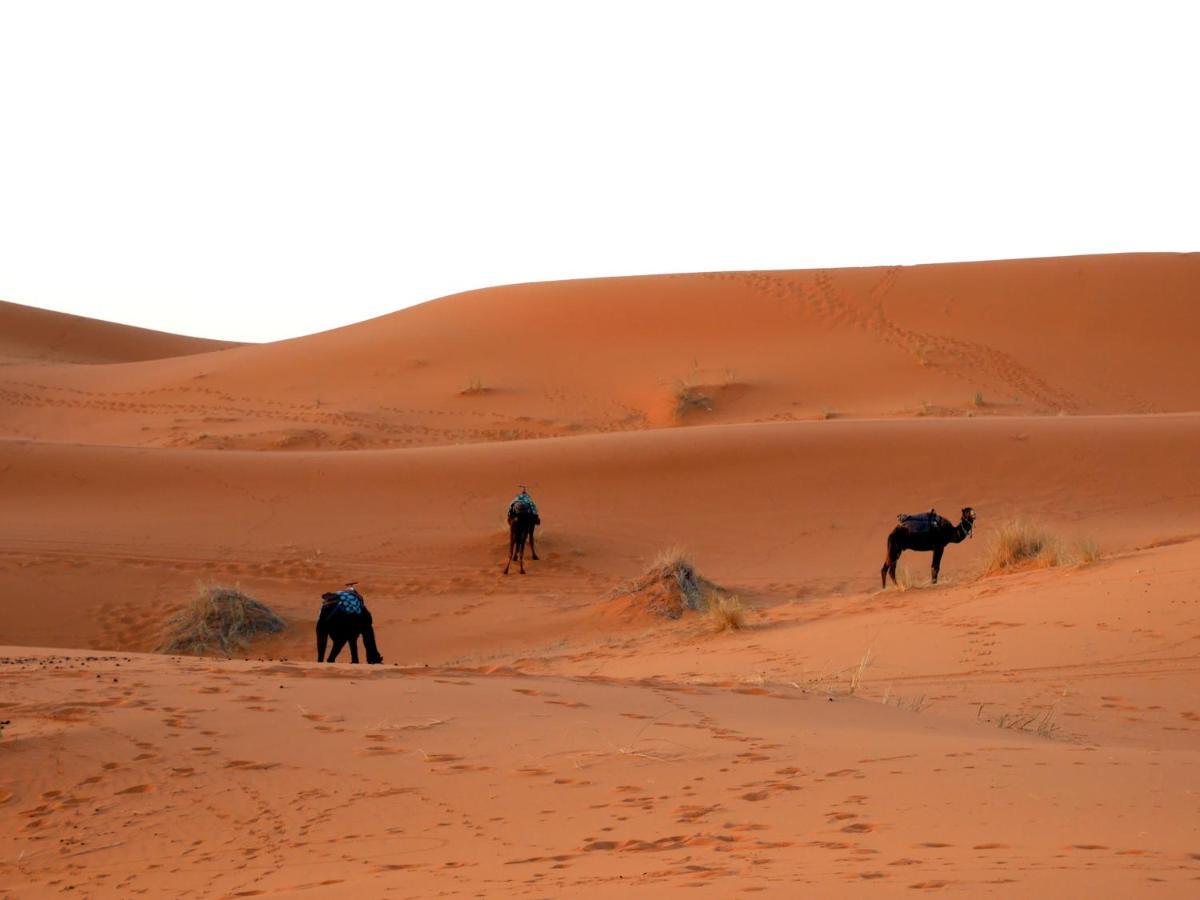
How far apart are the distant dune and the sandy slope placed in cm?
2559

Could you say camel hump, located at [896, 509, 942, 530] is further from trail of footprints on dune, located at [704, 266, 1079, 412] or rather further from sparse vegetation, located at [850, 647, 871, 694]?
trail of footprints on dune, located at [704, 266, 1079, 412]

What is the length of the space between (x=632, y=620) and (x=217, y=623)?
17.0 feet

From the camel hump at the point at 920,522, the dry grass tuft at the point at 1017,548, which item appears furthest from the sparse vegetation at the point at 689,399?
the camel hump at the point at 920,522

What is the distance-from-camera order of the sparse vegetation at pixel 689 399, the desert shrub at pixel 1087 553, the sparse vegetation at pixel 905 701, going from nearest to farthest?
the sparse vegetation at pixel 905 701 < the desert shrub at pixel 1087 553 < the sparse vegetation at pixel 689 399

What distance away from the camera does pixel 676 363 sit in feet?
142

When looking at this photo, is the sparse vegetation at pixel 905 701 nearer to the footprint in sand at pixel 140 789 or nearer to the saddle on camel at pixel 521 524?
the footprint in sand at pixel 140 789

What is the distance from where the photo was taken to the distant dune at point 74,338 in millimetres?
75625

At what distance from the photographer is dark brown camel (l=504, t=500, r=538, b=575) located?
19.2 m

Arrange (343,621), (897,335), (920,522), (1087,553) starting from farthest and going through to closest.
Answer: (897,335) < (920,522) < (1087,553) < (343,621)

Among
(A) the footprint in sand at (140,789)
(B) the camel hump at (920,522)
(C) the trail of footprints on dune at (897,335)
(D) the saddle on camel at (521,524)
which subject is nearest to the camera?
(A) the footprint in sand at (140,789)

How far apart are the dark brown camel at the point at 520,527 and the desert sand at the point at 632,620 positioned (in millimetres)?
558

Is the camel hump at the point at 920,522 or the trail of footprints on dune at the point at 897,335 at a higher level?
the trail of footprints on dune at the point at 897,335

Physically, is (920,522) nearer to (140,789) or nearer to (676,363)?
(140,789)

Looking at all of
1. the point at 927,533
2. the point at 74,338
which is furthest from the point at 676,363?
the point at 74,338
